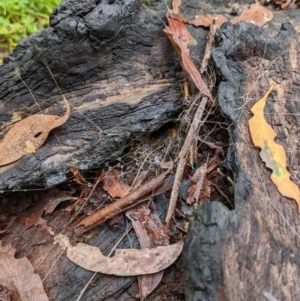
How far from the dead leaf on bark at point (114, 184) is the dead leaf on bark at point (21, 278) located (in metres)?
0.55

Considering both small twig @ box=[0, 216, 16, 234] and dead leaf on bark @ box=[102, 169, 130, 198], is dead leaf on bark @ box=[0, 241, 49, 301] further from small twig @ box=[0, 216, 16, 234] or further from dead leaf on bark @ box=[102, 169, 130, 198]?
dead leaf on bark @ box=[102, 169, 130, 198]

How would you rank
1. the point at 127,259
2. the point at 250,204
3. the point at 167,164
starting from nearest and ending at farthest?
the point at 250,204 → the point at 127,259 → the point at 167,164

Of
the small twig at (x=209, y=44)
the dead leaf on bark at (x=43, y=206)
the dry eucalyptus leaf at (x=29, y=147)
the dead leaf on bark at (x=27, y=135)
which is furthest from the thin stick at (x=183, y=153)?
the dry eucalyptus leaf at (x=29, y=147)

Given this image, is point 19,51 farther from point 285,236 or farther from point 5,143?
point 285,236

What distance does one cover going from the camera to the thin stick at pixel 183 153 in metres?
2.00

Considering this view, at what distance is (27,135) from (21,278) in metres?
0.76

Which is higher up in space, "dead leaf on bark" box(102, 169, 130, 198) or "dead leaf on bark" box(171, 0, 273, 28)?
"dead leaf on bark" box(171, 0, 273, 28)

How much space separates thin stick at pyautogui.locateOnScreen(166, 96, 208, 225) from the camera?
200 cm

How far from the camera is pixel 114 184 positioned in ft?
7.12

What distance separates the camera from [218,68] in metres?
2.19

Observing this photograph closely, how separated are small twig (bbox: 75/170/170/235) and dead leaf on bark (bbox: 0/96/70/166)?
1.63 feet

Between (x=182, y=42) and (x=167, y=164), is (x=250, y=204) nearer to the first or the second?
(x=167, y=164)

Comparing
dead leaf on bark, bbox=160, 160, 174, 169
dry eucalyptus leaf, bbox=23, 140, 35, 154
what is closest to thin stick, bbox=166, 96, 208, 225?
dead leaf on bark, bbox=160, 160, 174, 169

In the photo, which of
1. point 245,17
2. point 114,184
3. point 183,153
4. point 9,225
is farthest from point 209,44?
point 9,225
